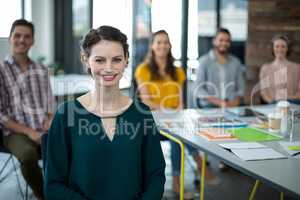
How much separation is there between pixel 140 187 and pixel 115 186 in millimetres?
121

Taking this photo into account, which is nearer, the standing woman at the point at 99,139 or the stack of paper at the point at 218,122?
the standing woman at the point at 99,139

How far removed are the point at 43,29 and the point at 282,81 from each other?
299 cm

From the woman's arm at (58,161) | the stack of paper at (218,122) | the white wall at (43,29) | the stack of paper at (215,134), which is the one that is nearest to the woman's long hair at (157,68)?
the stack of paper at (218,122)

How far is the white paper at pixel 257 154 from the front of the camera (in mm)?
2043

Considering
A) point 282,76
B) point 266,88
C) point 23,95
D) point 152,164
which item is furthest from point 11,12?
point 152,164

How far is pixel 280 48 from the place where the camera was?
3.78 metres

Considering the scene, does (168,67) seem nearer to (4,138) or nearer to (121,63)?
(4,138)

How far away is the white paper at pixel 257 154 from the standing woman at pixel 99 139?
570mm

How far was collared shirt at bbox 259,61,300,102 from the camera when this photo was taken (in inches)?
150

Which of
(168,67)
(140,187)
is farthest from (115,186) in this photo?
(168,67)

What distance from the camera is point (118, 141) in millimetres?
1634

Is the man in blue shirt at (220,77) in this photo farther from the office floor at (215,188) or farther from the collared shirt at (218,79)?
the office floor at (215,188)

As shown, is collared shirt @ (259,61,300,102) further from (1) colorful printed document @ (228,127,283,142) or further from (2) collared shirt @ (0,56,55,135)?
A: (2) collared shirt @ (0,56,55,135)

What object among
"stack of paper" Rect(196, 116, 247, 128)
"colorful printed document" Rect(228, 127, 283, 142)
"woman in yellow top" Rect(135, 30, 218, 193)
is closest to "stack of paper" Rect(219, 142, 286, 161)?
"colorful printed document" Rect(228, 127, 283, 142)
